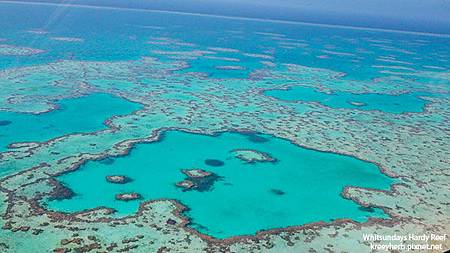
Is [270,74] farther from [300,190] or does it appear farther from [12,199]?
[12,199]

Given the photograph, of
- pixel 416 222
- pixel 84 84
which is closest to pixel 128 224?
pixel 416 222

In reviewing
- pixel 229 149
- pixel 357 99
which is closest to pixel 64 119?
pixel 229 149

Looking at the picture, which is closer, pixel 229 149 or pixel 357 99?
pixel 229 149

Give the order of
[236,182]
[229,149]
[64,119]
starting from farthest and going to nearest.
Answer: [64,119], [229,149], [236,182]

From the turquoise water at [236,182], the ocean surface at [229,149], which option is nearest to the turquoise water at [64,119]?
the ocean surface at [229,149]

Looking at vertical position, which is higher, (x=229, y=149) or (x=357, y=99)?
(x=357, y=99)

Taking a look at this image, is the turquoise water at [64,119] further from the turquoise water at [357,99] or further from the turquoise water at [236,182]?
Result: the turquoise water at [357,99]

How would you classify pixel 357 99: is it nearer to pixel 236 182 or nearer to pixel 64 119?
pixel 236 182
